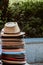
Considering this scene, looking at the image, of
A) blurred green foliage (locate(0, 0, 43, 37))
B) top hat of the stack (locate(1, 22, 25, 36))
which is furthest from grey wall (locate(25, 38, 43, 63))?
top hat of the stack (locate(1, 22, 25, 36))

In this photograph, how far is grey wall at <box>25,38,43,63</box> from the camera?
555 cm

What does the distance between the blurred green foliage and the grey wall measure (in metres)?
0.52

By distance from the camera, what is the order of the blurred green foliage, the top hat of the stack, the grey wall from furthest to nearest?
1. the blurred green foliage
2. the grey wall
3. the top hat of the stack

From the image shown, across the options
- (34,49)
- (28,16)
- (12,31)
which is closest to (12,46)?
(12,31)

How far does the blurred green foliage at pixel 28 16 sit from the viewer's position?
6.04 m

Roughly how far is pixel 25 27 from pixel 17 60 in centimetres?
377

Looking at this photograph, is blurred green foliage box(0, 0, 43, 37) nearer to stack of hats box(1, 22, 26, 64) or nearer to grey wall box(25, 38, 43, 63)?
grey wall box(25, 38, 43, 63)

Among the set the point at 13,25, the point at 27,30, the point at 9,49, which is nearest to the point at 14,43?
the point at 9,49

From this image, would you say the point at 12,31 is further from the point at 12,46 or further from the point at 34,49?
the point at 34,49

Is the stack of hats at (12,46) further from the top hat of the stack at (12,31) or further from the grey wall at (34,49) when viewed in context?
the grey wall at (34,49)

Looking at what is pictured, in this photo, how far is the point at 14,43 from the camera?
234 cm

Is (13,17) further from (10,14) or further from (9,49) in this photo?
(9,49)

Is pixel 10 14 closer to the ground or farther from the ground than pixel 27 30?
farther from the ground

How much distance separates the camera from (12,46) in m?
2.31
